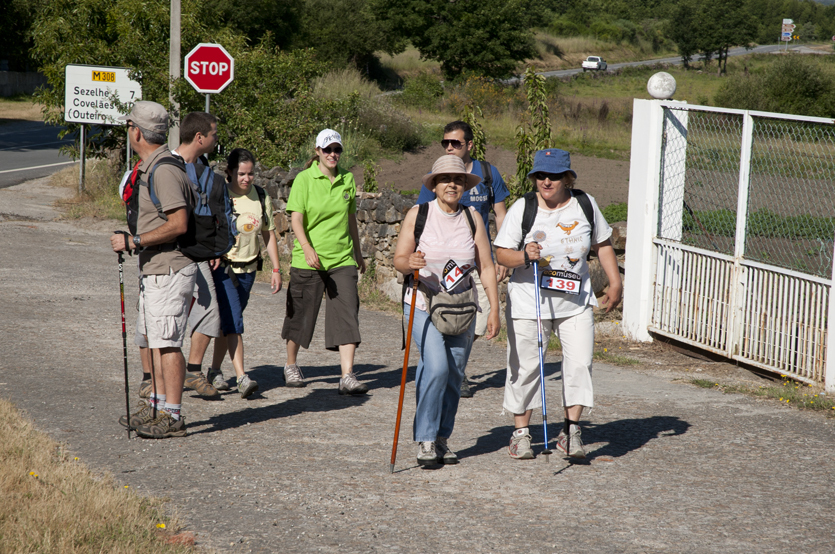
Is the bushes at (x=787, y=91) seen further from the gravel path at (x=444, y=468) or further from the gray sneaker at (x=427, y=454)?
the gray sneaker at (x=427, y=454)

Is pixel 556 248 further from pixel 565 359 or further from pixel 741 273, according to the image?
pixel 741 273

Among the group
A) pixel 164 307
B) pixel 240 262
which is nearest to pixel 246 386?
pixel 240 262

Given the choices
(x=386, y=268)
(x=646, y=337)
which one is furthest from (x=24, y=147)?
(x=646, y=337)

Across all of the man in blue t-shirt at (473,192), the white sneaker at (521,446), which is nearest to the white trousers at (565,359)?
the white sneaker at (521,446)

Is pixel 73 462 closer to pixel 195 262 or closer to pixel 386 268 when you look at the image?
pixel 195 262

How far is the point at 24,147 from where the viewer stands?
1091 inches

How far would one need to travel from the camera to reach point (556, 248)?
16.0ft

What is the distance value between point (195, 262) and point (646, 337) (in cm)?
480

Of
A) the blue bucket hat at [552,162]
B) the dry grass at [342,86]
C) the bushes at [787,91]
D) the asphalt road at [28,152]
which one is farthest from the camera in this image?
the bushes at [787,91]

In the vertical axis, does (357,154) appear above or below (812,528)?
above

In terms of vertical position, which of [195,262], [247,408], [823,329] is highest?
[195,262]

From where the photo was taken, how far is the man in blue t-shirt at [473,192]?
616 cm

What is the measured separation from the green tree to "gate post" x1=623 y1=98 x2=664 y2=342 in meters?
44.6

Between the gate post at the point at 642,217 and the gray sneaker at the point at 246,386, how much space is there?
396 cm
